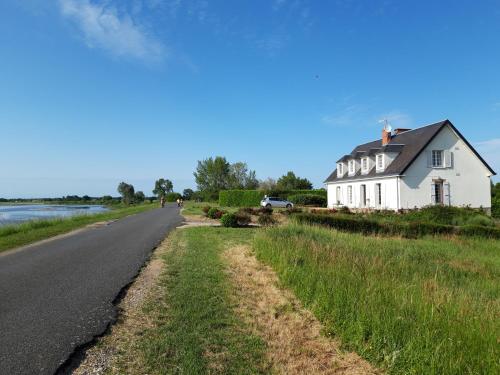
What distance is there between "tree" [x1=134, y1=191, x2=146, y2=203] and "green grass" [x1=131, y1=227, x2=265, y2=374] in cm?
9406

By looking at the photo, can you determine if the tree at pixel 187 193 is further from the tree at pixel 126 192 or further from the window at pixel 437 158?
the window at pixel 437 158

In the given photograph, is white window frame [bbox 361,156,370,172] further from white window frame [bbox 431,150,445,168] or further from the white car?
the white car

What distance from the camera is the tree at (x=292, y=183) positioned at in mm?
70938

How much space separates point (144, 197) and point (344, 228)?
95.6 meters

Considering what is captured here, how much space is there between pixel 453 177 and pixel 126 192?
8384 centimetres

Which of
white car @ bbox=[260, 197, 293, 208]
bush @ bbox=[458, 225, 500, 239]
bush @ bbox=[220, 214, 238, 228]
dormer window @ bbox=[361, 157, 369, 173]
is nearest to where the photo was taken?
bush @ bbox=[458, 225, 500, 239]

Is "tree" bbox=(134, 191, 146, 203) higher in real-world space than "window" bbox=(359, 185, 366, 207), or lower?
higher

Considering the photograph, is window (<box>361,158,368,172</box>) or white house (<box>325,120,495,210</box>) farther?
window (<box>361,158,368,172</box>)

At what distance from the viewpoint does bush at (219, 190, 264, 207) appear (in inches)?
2000

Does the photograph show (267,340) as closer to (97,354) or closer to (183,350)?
(183,350)

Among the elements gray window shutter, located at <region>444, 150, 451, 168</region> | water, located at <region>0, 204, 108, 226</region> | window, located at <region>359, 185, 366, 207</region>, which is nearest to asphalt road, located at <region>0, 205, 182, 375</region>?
water, located at <region>0, 204, 108, 226</region>

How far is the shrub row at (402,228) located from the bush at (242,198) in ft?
104

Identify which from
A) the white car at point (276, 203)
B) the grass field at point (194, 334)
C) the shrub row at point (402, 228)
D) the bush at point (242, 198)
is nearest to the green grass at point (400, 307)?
the grass field at point (194, 334)

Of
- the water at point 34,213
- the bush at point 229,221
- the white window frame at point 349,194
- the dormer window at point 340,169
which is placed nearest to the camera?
the bush at point 229,221
